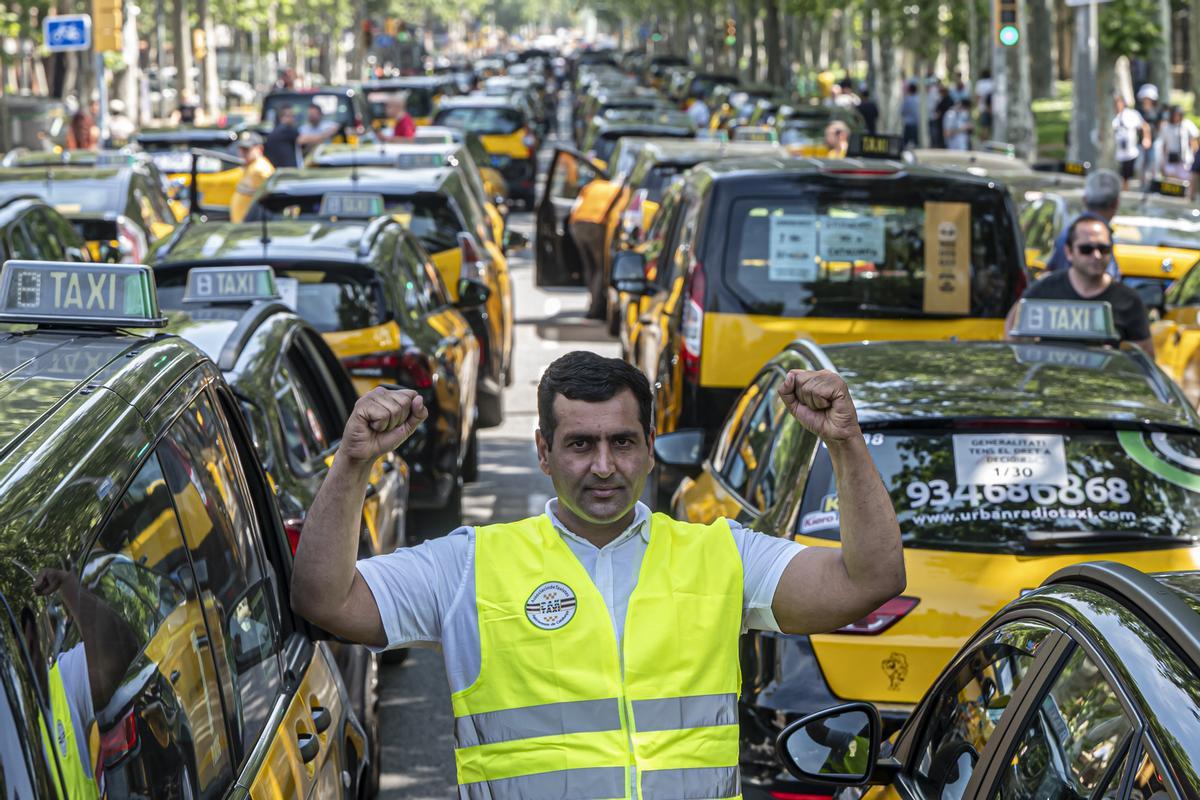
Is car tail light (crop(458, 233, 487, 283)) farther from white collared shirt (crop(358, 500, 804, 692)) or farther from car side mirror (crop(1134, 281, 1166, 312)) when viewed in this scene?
white collared shirt (crop(358, 500, 804, 692))

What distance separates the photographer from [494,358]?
44.8ft

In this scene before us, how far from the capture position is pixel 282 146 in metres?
24.7

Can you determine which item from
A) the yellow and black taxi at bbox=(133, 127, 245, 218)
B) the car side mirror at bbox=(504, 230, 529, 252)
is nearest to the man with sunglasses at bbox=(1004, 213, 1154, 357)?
the car side mirror at bbox=(504, 230, 529, 252)

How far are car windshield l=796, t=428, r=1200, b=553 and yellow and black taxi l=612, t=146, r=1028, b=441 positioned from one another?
3719 mm

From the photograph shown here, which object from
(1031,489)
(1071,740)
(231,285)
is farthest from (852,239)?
(1071,740)

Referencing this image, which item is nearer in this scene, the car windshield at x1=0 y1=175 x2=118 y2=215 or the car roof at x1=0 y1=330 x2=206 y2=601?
the car roof at x1=0 y1=330 x2=206 y2=601

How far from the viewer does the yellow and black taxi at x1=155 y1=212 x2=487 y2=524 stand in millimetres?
9570

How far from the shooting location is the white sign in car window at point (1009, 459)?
19.2 ft

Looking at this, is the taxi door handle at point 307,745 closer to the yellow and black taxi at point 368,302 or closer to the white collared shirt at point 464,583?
the white collared shirt at point 464,583

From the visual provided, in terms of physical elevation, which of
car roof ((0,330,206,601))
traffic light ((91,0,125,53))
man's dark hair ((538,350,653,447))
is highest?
traffic light ((91,0,125,53))

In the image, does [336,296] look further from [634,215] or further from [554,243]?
[554,243]

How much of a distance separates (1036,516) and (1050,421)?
1.05 feet

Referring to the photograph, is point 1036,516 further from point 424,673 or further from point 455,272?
point 455,272

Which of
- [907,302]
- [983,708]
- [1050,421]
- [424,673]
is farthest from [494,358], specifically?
[983,708]
